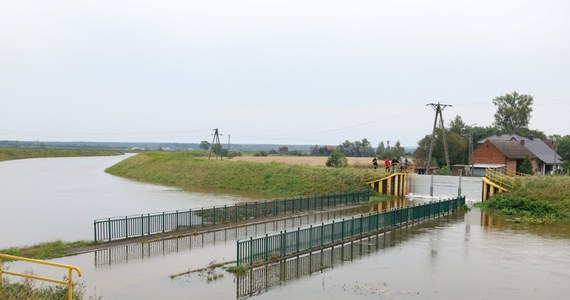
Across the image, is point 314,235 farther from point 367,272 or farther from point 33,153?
point 33,153

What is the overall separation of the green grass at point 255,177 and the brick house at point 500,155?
19673mm

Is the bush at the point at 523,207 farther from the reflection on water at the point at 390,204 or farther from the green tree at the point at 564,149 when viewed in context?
the green tree at the point at 564,149

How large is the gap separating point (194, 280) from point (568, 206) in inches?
1179

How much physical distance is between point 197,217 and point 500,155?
44569 mm

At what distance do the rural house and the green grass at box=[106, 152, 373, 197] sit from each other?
66.1 feet

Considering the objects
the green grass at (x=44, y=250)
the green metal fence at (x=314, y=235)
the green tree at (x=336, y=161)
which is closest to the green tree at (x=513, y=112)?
the green tree at (x=336, y=161)

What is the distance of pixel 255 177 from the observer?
56.6 m

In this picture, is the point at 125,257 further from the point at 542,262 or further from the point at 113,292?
the point at 542,262

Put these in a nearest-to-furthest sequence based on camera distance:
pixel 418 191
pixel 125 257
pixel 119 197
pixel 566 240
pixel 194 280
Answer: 1. pixel 194 280
2. pixel 125 257
3. pixel 566 240
4. pixel 119 197
5. pixel 418 191

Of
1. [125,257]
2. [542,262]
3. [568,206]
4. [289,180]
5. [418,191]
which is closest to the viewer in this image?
[125,257]

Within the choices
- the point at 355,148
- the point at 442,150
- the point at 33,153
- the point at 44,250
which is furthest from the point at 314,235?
the point at 33,153

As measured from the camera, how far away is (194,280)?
55.0 feet

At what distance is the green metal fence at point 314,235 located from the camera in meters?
18.9

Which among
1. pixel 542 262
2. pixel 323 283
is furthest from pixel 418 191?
pixel 323 283
